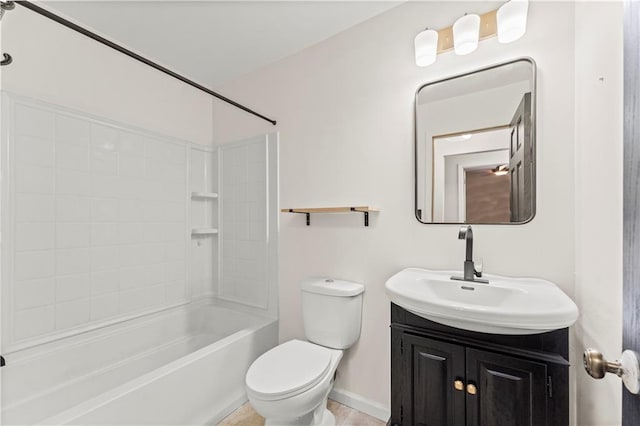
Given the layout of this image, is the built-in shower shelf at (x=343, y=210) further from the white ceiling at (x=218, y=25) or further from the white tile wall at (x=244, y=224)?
the white ceiling at (x=218, y=25)

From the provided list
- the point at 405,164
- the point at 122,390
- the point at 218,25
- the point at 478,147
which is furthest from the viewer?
the point at 218,25

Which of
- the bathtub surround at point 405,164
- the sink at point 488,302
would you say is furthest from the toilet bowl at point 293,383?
the sink at point 488,302

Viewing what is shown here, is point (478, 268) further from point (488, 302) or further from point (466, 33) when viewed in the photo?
point (466, 33)

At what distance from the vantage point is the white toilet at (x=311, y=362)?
1.32 meters

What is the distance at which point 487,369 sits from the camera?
1061 millimetres

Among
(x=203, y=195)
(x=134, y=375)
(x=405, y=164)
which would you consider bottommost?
(x=134, y=375)

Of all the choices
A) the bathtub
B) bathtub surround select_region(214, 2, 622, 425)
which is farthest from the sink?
the bathtub

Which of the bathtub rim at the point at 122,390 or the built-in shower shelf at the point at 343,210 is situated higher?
the built-in shower shelf at the point at 343,210

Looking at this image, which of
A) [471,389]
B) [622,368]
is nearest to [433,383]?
[471,389]

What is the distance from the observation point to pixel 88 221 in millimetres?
1816

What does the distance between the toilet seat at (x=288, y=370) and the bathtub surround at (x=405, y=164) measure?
0.34 meters

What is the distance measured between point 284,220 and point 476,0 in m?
1.71

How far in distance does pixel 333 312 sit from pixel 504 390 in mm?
899

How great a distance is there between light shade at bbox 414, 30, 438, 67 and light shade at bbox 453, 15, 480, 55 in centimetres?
10
